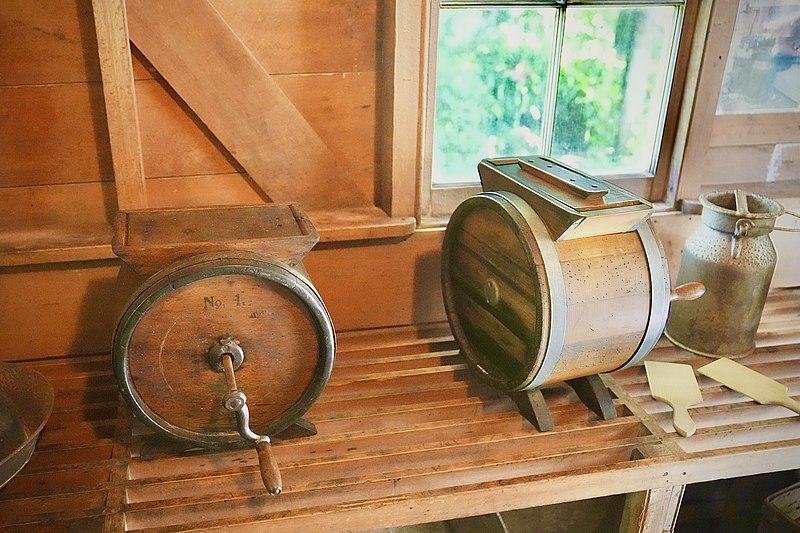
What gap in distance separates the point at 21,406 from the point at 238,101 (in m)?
0.96

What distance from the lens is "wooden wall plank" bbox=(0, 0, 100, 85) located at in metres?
A: 1.80

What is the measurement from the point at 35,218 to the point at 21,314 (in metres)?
0.27

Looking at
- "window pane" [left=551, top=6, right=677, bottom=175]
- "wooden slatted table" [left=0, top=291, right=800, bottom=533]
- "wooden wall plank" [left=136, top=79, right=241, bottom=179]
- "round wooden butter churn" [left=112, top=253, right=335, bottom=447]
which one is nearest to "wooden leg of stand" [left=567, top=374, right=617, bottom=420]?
"wooden slatted table" [left=0, top=291, right=800, bottom=533]

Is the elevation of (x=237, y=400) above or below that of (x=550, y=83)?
below

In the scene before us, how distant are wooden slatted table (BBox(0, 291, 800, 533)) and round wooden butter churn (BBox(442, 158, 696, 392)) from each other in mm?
174

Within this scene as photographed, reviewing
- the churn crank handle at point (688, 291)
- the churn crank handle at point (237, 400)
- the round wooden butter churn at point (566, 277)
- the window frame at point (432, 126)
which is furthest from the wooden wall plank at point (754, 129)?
the churn crank handle at point (237, 400)

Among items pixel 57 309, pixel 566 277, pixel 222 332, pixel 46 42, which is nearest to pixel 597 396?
pixel 566 277

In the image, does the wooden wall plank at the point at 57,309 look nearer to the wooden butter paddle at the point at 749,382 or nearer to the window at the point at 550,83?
the window at the point at 550,83

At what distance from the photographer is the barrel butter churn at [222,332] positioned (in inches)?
59.4

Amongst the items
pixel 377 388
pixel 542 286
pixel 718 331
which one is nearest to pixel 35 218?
pixel 377 388

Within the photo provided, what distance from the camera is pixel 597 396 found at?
188 centimetres

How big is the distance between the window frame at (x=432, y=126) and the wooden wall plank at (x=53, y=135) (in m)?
0.88

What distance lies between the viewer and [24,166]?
194 cm

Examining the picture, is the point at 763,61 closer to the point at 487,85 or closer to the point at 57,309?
the point at 487,85
